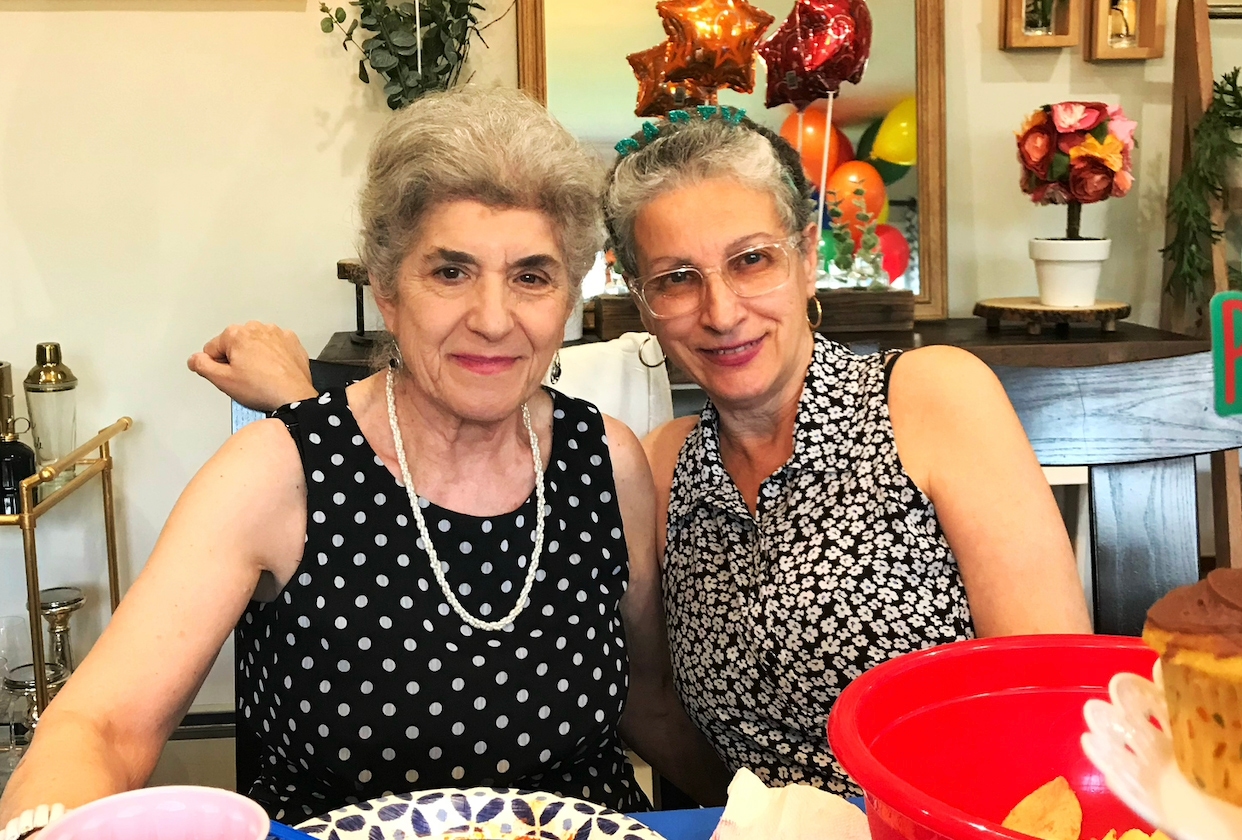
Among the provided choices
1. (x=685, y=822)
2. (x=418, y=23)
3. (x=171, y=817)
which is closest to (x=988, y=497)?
(x=685, y=822)

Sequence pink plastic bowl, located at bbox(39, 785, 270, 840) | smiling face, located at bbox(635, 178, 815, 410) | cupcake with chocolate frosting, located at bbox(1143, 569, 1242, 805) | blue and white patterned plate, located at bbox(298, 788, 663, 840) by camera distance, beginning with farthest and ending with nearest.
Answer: smiling face, located at bbox(635, 178, 815, 410), blue and white patterned plate, located at bbox(298, 788, 663, 840), pink plastic bowl, located at bbox(39, 785, 270, 840), cupcake with chocolate frosting, located at bbox(1143, 569, 1242, 805)

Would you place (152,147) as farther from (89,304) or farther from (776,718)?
(776,718)

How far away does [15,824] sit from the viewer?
0.70 m

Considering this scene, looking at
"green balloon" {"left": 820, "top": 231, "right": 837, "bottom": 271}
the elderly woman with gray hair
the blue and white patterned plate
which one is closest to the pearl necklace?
the elderly woman with gray hair

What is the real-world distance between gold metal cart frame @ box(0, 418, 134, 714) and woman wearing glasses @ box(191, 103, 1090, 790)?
2.76 feet

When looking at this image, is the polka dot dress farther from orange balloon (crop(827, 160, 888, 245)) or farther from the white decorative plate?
orange balloon (crop(827, 160, 888, 245))

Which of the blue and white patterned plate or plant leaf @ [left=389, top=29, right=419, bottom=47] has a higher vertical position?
plant leaf @ [left=389, top=29, right=419, bottom=47]

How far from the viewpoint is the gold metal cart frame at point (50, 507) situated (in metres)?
2.09

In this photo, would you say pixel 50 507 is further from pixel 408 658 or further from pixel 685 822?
pixel 685 822

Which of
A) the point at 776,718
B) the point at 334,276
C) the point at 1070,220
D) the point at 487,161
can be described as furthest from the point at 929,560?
the point at 334,276

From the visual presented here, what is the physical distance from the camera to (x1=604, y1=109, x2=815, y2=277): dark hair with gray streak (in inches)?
53.1

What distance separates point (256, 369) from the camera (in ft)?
4.78

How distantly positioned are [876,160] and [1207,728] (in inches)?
86.4

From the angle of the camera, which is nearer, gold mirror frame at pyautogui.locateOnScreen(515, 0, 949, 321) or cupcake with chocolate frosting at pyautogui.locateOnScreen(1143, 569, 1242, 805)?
cupcake with chocolate frosting at pyautogui.locateOnScreen(1143, 569, 1242, 805)
